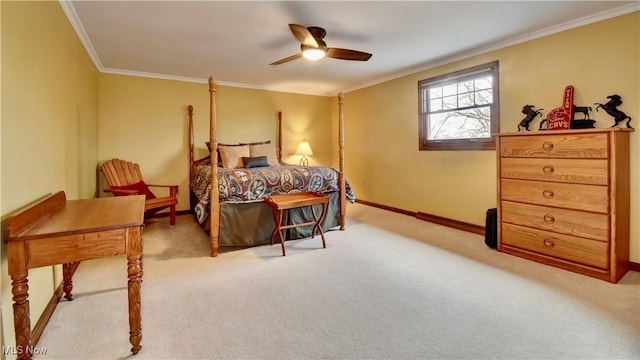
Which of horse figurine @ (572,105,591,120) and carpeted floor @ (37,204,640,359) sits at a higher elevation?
horse figurine @ (572,105,591,120)

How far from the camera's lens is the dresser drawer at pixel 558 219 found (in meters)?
2.48

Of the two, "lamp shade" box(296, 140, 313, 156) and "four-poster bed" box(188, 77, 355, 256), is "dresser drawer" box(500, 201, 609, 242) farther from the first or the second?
"lamp shade" box(296, 140, 313, 156)

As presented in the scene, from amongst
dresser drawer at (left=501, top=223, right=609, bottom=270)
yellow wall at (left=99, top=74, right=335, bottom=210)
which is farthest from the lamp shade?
dresser drawer at (left=501, top=223, right=609, bottom=270)

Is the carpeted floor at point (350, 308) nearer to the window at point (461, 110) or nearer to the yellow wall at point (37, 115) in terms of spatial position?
the yellow wall at point (37, 115)

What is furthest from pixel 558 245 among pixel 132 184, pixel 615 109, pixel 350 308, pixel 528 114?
pixel 132 184

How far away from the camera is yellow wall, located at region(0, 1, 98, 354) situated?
1437 millimetres

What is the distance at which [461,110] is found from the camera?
4.10m

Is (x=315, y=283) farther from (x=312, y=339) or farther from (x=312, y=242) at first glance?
(x=312, y=242)

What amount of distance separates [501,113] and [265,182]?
282cm

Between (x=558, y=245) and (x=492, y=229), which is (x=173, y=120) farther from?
(x=558, y=245)

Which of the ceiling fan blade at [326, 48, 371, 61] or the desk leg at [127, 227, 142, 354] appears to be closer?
the desk leg at [127, 227, 142, 354]

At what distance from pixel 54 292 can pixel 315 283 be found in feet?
5.92

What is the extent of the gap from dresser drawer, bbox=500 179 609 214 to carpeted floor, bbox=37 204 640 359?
571 mm

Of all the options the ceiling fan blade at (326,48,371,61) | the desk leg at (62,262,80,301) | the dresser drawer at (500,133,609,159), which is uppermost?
the ceiling fan blade at (326,48,371,61)
